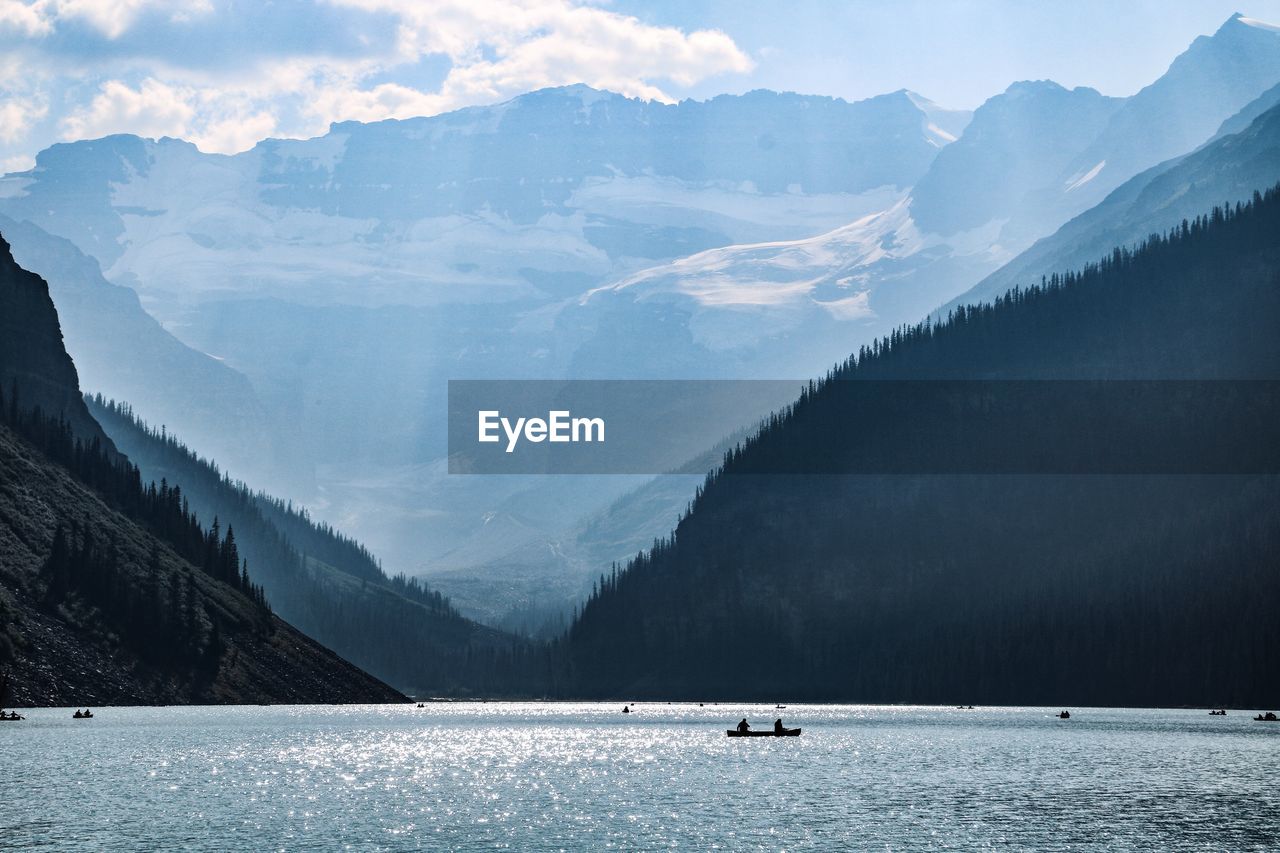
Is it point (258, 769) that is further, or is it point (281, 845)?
point (258, 769)

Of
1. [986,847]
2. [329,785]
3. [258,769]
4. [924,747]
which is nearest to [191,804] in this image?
[329,785]

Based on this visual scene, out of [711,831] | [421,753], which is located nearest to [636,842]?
[711,831]

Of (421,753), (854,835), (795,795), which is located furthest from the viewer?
(421,753)

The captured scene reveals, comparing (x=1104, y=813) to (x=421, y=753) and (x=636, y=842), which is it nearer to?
(x=636, y=842)

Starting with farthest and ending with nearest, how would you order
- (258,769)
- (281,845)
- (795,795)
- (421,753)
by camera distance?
(421,753) → (258,769) → (795,795) → (281,845)

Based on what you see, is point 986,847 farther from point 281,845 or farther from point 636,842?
point 281,845

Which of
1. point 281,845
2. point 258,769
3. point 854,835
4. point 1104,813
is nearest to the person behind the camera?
point 281,845
